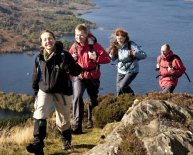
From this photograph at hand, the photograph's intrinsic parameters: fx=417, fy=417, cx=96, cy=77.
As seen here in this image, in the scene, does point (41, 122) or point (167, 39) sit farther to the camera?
point (167, 39)

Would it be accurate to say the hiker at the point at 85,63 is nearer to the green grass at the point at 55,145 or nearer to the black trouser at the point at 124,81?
the green grass at the point at 55,145

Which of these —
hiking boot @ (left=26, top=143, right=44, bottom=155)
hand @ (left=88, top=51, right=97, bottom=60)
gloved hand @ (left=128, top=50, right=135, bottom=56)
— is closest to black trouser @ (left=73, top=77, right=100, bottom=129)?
hand @ (left=88, top=51, right=97, bottom=60)

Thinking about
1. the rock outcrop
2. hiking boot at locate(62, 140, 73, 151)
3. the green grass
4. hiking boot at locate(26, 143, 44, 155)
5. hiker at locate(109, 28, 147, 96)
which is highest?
hiker at locate(109, 28, 147, 96)

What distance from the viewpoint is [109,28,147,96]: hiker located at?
805cm

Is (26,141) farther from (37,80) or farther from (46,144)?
(37,80)

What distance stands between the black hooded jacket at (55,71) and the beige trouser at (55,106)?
12 centimetres

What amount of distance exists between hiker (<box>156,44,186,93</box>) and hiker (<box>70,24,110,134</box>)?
2.22 metres

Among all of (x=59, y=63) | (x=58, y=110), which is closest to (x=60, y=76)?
(x=59, y=63)

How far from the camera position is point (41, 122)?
5699 millimetres

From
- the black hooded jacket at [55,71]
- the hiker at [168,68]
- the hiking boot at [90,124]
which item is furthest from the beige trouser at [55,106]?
the hiker at [168,68]

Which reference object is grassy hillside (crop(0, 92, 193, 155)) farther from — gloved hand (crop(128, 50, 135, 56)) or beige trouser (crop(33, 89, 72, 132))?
gloved hand (crop(128, 50, 135, 56))

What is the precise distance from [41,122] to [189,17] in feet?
495

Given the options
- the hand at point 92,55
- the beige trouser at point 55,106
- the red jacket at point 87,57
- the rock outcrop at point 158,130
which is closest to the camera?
the rock outcrop at point 158,130

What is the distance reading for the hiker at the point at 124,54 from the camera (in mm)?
8047
